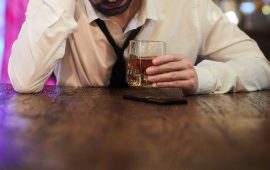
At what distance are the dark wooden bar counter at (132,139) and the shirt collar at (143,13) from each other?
0.65 m

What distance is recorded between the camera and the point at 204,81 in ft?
3.77

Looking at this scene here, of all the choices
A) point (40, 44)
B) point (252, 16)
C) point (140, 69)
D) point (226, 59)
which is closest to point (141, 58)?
point (140, 69)

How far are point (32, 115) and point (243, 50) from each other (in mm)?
1026

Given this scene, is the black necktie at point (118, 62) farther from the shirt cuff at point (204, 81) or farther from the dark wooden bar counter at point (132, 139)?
the dark wooden bar counter at point (132, 139)

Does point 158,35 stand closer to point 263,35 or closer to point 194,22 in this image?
point 194,22

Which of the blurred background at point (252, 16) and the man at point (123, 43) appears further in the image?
the blurred background at point (252, 16)

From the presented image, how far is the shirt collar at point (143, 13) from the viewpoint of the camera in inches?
53.6

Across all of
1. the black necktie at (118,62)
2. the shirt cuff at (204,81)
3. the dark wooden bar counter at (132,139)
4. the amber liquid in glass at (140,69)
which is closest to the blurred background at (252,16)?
the black necktie at (118,62)

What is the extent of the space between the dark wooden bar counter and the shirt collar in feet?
2.12

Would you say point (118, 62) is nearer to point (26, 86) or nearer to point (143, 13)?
point (143, 13)

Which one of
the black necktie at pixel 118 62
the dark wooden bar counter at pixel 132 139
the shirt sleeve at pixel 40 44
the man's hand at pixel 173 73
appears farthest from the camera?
the black necktie at pixel 118 62

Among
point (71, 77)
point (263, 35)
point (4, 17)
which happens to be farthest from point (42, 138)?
point (263, 35)

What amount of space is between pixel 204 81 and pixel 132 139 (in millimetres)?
682

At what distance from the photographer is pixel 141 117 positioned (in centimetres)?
68
